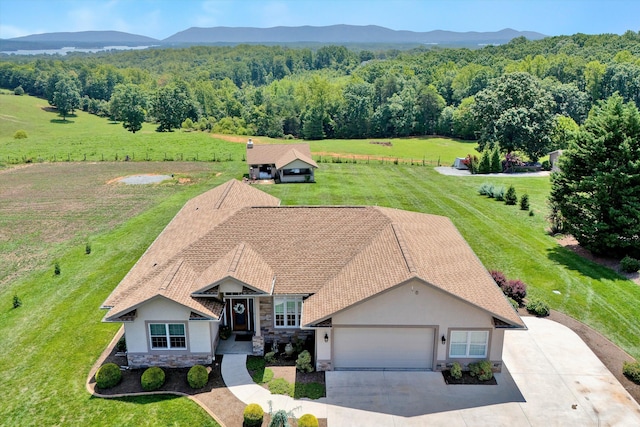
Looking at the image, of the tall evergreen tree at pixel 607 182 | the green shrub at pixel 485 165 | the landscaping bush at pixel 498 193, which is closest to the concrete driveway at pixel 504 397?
the tall evergreen tree at pixel 607 182

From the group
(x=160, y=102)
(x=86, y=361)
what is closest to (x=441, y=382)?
(x=86, y=361)

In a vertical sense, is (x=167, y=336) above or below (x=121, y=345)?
above

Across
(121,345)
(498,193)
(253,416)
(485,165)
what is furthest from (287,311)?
(485,165)

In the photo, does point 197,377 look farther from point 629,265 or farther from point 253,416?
point 629,265

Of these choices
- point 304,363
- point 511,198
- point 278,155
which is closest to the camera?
point 304,363

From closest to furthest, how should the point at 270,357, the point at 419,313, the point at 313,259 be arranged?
the point at 419,313, the point at 270,357, the point at 313,259

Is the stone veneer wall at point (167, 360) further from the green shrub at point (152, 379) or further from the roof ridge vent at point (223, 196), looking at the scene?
the roof ridge vent at point (223, 196)

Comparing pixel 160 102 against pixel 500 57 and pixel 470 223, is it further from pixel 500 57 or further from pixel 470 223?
pixel 500 57
